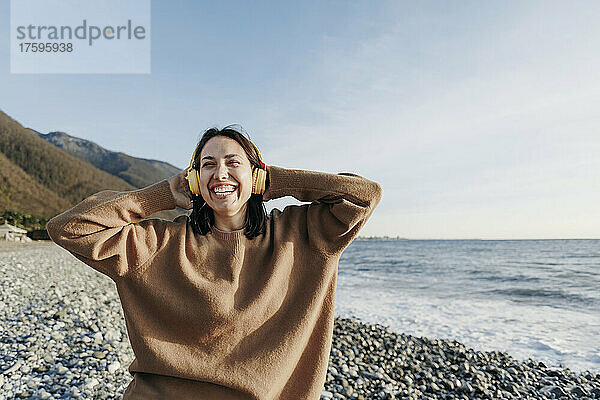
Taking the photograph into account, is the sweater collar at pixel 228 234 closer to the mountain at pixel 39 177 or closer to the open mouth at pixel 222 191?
the open mouth at pixel 222 191

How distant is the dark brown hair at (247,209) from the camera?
78.3 inches

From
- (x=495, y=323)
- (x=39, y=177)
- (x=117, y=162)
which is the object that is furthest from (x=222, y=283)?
Result: (x=117, y=162)

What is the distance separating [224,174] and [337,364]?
15.5ft

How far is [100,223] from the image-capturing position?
1803 millimetres

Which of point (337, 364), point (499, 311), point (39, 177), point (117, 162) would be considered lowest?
point (499, 311)

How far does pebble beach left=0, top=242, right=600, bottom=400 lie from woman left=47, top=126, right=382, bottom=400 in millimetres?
2959

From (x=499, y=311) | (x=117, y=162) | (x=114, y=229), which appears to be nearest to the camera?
(x=114, y=229)

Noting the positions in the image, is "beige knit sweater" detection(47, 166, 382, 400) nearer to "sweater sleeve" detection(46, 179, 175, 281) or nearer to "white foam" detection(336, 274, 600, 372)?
"sweater sleeve" detection(46, 179, 175, 281)

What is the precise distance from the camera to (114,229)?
6.07 feet

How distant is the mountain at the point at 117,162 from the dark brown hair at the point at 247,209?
63.8 m

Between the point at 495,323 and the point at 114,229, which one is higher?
the point at 114,229

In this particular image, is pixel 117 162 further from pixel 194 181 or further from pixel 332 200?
pixel 332 200

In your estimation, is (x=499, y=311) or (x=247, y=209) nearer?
(x=247, y=209)

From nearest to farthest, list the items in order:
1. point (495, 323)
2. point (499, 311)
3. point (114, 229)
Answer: point (114, 229)
point (495, 323)
point (499, 311)
